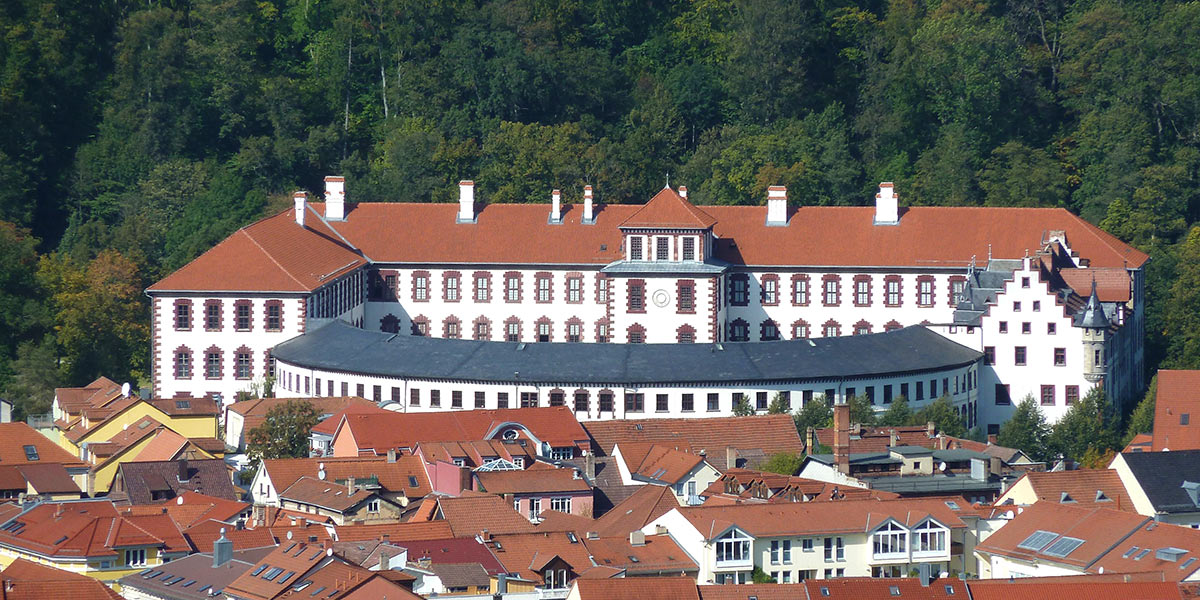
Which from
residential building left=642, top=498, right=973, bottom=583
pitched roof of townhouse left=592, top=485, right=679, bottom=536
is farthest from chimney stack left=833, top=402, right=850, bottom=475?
residential building left=642, top=498, right=973, bottom=583

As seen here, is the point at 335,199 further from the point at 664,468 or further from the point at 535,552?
the point at 535,552

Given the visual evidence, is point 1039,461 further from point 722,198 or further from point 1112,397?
point 722,198

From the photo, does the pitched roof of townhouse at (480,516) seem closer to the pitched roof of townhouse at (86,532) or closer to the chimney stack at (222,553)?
the chimney stack at (222,553)

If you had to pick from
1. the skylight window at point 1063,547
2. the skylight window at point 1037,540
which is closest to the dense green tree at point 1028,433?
the skylight window at point 1037,540

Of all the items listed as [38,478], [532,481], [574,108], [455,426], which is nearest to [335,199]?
[574,108]

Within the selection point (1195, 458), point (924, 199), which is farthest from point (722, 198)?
point (1195, 458)
